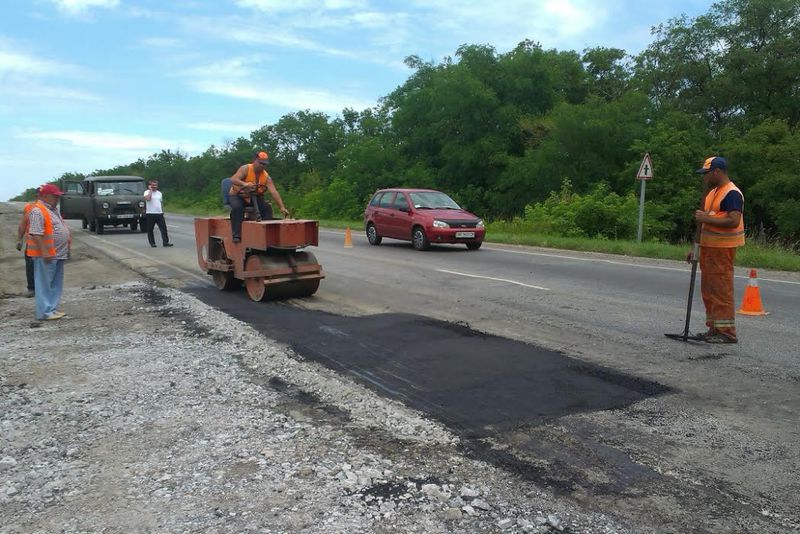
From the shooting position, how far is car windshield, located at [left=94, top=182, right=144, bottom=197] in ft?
83.0

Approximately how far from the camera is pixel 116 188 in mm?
25594

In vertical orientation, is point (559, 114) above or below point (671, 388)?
above

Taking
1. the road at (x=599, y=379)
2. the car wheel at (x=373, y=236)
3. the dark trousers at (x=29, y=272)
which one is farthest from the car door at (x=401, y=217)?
the dark trousers at (x=29, y=272)

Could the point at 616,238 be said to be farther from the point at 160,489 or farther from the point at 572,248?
the point at 160,489

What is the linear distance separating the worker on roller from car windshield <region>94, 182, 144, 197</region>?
18.1 meters

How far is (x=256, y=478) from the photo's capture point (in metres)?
3.58

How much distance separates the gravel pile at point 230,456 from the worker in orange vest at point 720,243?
388cm

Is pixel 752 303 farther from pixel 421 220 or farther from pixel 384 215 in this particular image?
pixel 384 215

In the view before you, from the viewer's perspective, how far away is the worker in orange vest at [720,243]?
21.9 ft

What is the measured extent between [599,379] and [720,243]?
8.13 feet

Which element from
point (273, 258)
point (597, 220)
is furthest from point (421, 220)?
point (597, 220)

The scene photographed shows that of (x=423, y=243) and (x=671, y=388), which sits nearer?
(x=671, y=388)

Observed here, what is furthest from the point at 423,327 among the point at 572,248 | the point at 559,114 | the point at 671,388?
the point at 559,114

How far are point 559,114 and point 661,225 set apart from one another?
904cm
